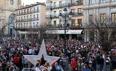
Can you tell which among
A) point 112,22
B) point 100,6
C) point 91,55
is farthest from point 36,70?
point 100,6

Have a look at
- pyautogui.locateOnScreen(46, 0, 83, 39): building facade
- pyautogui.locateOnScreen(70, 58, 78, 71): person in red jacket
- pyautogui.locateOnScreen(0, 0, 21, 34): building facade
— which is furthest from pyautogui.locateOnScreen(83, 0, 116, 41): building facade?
pyautogui.locateOnScreen(0, 0, 21, 34): building facade

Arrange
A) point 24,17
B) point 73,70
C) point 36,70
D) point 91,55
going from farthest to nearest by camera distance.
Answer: point 24,17, point 91,55, point 73,70, point 36,70

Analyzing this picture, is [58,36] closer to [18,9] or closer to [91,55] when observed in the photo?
[18,9]

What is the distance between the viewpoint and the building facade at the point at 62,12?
196 feet

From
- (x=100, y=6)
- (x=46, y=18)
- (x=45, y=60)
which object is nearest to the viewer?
(x=45, y=60)

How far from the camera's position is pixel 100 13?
50719 millimetres

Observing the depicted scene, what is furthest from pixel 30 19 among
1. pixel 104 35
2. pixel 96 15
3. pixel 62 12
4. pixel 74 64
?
pixel 74 64

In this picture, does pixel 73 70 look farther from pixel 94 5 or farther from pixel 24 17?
pixel 24 17

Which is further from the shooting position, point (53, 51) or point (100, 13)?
point (100, 13)

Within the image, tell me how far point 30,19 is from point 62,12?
16.3 m

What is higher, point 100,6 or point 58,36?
point 100,6

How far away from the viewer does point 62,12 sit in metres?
64.7

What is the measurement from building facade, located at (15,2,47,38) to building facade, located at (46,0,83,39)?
9.34ft

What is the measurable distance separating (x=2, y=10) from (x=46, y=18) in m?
18.5
